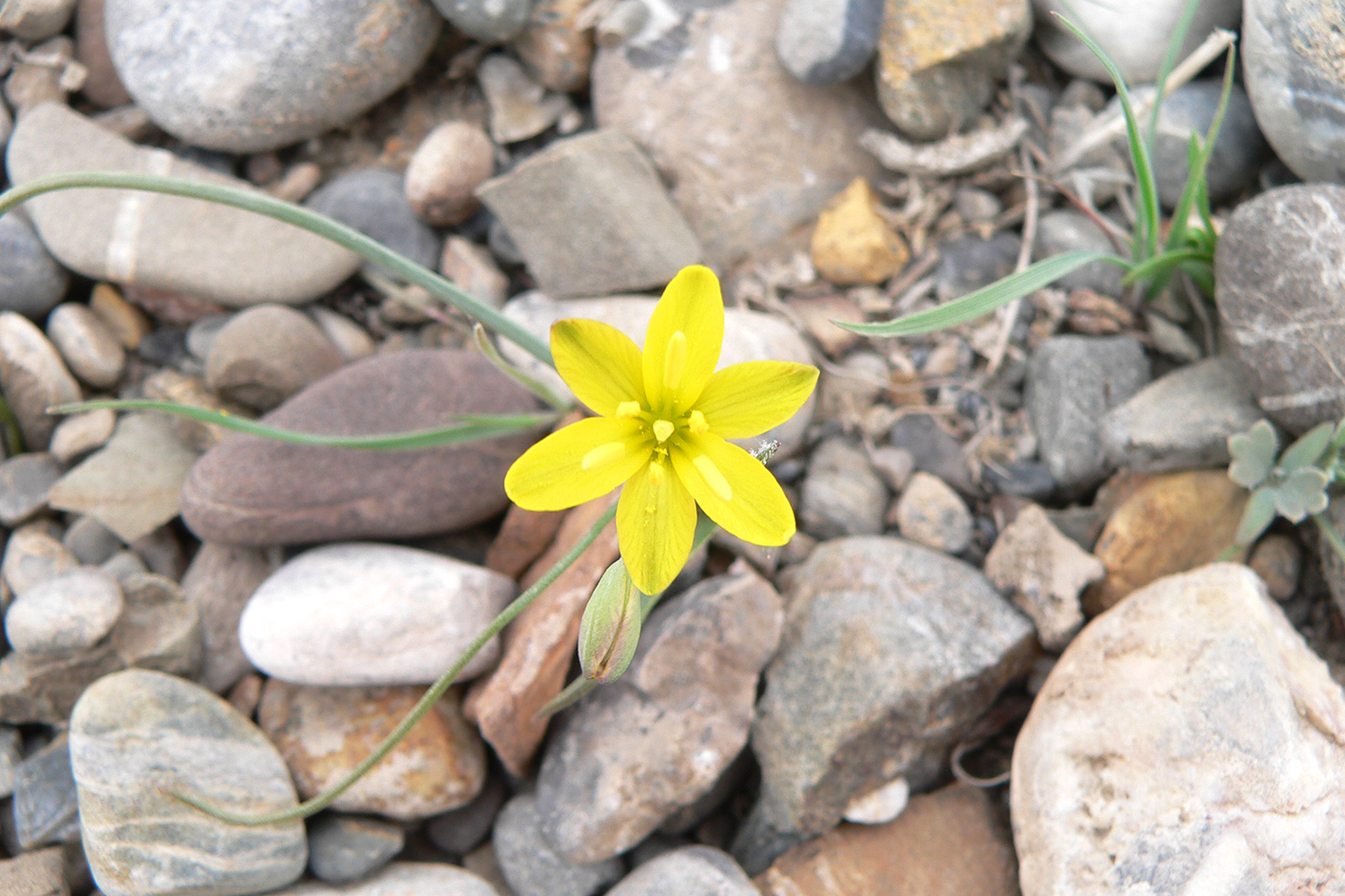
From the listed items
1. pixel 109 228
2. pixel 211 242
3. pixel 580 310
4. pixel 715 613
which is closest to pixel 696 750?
pixel 715 613

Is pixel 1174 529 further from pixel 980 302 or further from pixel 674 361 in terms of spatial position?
pixel 674 361

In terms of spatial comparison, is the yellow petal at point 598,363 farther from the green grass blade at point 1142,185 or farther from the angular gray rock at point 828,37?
the angular gray rock at point 828,37

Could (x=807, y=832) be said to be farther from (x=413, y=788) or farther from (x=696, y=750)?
(x=413, y=788)

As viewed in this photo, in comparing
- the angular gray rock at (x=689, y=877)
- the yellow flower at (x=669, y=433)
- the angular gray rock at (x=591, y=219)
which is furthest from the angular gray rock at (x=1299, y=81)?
the angular gray rock at (x=689, y=877)

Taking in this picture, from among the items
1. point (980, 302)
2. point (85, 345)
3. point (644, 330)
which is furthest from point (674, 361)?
point (85, 345)

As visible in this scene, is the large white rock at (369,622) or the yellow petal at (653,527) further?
the large white rock at (369,622)

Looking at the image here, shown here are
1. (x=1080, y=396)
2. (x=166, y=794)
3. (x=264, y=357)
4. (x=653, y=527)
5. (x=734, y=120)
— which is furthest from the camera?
(x=734, y=120)
